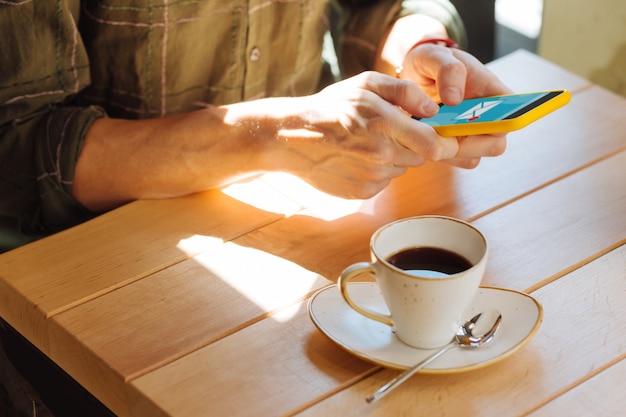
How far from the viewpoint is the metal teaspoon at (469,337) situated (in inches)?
30.9

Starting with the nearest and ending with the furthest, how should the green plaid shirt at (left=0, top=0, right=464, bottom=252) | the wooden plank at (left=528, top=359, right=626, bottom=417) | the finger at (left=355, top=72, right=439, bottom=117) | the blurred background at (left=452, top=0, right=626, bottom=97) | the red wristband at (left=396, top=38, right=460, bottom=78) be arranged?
the wooden plank at (left=528, top=359, right=626, bottom=417) → the finger at (left=355, top=72, right=439, bottom=117) → the green plaid shirt at (left=0, top=0, right=464, bottom=252) → the red wristband at (left=396, top=38, right=460, bottom=78) → the blurred background at (left=452, top=0, right=626, bottom=97)

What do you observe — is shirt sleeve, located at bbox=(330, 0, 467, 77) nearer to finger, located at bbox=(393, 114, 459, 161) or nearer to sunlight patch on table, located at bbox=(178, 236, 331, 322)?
finger, located at bbox=(393, 114, 459, 161)

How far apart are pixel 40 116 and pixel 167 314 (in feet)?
1.40

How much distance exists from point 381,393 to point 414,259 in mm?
144

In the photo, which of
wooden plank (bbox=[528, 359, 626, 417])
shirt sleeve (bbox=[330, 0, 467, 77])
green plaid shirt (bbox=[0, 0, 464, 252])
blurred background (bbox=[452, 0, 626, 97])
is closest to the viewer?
wooden plank (bbox=[528, 359, 626, 417])

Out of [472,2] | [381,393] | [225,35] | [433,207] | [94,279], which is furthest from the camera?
[472,2]

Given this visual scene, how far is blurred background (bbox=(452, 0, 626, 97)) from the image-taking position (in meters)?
2.07

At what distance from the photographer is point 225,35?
4.36 ft

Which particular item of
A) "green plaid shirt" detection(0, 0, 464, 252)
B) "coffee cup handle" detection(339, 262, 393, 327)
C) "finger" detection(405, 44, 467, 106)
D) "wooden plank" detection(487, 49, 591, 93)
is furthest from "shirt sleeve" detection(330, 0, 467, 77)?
"coffee cup handle" detection(339, 262, 393, 327)

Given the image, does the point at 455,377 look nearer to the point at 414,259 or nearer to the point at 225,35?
the point at 414,259

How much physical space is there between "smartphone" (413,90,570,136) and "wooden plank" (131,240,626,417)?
0.64ft

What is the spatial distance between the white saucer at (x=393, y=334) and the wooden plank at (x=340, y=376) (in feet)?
0.05

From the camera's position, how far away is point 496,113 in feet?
3.16

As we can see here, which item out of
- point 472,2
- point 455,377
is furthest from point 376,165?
point 472,2
